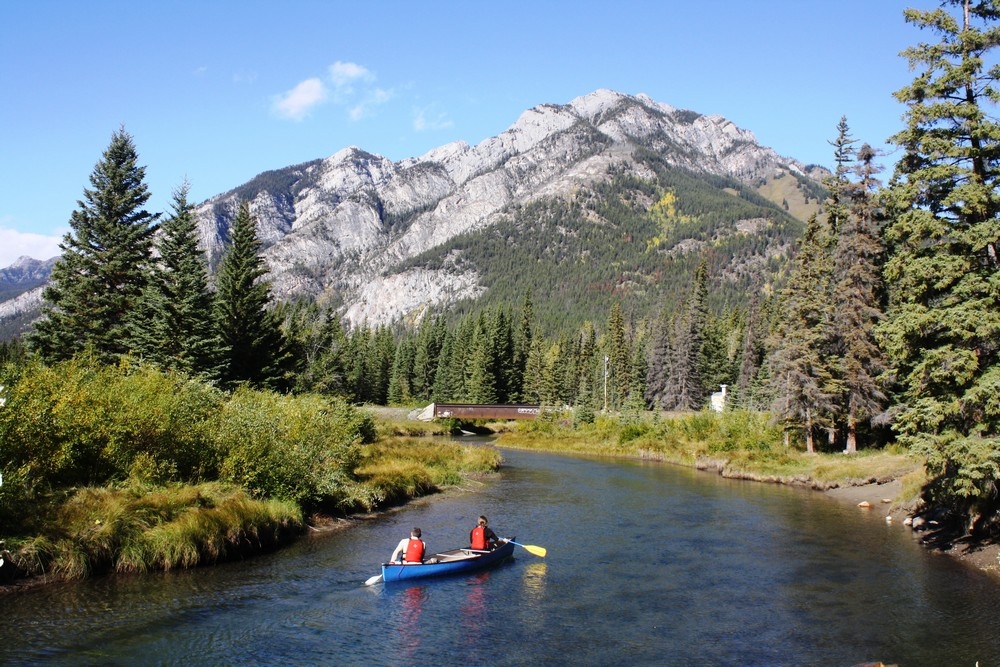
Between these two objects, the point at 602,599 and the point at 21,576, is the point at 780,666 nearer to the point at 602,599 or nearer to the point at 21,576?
the point at 602,599

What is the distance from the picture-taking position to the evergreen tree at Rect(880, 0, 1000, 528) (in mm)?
23359

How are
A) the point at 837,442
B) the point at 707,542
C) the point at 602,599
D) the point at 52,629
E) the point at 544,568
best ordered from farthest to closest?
the point at 837,442 < the point at 707,542 < the point at 544,568 < the point at 602,599 < the point at 52,629

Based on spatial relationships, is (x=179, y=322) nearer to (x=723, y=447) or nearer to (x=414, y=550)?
(x=414, y=550)

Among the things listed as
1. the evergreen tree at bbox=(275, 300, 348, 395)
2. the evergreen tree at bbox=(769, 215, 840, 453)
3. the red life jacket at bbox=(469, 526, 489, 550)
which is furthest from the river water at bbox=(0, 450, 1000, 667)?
the evergreen tree at bbox=(275, 300, 348, 395)

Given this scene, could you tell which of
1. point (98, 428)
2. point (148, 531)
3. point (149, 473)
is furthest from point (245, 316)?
point (148, 531)

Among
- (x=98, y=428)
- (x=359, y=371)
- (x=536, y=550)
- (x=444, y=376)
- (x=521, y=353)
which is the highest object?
(x=521, y=353)

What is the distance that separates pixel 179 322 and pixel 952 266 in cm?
4088

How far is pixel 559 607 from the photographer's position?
68.3 ft

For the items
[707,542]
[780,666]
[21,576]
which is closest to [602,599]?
[780,666]

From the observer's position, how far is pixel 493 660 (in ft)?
53.8

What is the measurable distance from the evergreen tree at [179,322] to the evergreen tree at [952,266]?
36.7 m

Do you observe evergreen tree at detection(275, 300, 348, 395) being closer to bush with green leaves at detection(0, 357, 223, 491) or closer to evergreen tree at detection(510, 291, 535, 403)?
evergreen tree at detection(510, 291, 535, 403)

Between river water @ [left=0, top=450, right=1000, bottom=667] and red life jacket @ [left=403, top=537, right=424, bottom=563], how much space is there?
0.83 metres

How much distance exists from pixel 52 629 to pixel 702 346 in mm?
120634
